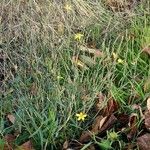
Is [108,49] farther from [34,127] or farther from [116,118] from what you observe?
[34,127]

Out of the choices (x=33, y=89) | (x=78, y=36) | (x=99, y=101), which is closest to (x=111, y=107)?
(x=99, y=101)

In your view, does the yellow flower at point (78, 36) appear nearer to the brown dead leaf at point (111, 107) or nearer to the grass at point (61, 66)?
the grass at point (61, 66)

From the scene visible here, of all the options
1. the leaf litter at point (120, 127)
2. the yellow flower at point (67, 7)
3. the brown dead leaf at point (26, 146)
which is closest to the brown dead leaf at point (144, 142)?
the leaf litter at point (120, 127)

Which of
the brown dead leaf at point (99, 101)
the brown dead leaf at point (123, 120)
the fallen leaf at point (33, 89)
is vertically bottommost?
the brown dead leaf at point (123, 120)

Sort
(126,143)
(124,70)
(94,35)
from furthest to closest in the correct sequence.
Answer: (94,35) < (124,70) < (126,143)

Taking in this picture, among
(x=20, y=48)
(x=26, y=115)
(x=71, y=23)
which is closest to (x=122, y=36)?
(x=71, y=23)
